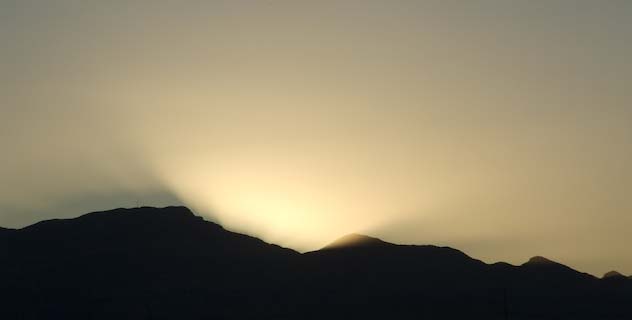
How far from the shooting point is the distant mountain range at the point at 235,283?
16475 centimetres

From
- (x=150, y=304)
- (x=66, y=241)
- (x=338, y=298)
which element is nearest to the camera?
(x=150, y=304)

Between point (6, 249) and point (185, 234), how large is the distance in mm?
37520

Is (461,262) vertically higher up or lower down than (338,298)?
higher up

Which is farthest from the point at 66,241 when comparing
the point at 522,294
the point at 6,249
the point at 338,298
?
the point at 522,294

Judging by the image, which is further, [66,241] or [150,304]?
[66,241]

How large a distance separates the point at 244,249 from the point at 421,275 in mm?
38924

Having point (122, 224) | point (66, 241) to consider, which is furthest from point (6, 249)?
point (122, 224)

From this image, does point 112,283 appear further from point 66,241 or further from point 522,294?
point 522,294

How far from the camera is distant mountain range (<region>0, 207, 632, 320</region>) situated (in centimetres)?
16475

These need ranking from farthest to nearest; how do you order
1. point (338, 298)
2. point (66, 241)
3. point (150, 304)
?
point (66, 241) → point (338, 298) → point (150, 304)

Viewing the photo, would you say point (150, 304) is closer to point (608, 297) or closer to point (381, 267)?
point (381, 267)

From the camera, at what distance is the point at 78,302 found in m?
164

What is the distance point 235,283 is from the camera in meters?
179

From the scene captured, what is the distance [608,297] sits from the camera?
191000mm
